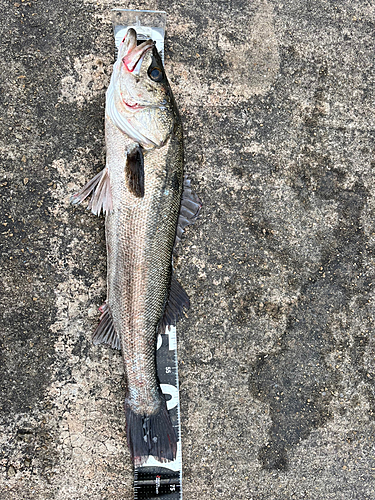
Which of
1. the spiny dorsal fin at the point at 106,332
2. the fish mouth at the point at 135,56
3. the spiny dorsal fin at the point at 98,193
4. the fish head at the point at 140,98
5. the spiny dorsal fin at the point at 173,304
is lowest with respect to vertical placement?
the spiny dorsal fin at the point at 106,332

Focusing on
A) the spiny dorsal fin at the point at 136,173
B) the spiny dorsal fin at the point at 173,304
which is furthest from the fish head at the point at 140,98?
the spiny dorsal fin at the point at 173,304

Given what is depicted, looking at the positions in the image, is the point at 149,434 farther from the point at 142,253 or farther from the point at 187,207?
the point at 187,207

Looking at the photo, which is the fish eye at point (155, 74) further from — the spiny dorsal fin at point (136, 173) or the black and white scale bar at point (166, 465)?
the black and white scale bar at point (166, 465)

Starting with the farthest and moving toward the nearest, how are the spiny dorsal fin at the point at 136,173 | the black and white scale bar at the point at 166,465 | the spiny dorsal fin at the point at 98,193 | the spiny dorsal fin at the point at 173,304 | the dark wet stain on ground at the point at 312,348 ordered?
the dark wet stain on ground at the point at 312,348
the black and white scale bar at the point at 166,465
the spiny dorsal fin at the point at 173,304
the spiny dorsal fin at the point at 98,193
the spiny dorsal fin at the point at 136,173

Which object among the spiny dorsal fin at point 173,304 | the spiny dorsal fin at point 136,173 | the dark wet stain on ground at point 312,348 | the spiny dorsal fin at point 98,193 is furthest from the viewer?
the dark wet stain on ground at point 312,348

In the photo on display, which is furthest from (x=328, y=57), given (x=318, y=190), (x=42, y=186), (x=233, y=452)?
(x=233, y=452)

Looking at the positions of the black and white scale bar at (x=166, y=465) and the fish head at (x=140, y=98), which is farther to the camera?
the black and white scale bar at (x=166, y=465)

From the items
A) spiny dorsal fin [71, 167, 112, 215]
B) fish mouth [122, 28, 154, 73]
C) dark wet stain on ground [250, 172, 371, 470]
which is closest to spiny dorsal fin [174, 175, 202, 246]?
spiny dorsal fin [71, 167, 112, 215]

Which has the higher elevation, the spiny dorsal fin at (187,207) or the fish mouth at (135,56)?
the fish mouth at (135,56)
